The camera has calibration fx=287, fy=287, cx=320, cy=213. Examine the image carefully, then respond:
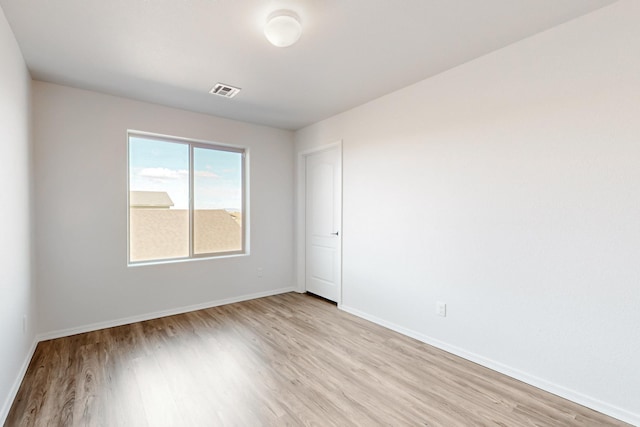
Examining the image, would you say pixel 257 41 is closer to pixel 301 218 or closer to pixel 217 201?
pixel 217 201

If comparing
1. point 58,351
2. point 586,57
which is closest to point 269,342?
point 58,351

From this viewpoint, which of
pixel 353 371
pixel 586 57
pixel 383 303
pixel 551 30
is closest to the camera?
pixel 586 57

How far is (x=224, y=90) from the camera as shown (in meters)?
2.99

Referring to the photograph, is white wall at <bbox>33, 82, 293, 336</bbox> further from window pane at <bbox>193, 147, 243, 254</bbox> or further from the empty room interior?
window pane at <bbox>193, 147, 243, 254</bbox>

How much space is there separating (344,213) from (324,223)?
19.2 inches

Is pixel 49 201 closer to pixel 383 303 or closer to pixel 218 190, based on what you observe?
pixel 218 190

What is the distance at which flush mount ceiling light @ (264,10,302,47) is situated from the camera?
1810 mm

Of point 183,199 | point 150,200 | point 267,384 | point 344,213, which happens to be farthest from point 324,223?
point 267,384

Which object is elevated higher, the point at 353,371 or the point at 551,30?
the point at 551,30

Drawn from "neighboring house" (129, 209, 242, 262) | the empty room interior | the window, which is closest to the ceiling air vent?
the empty room interior

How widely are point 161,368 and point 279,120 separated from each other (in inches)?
124

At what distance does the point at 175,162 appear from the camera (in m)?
3.63

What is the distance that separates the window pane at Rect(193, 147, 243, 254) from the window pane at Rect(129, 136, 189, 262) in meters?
0.14

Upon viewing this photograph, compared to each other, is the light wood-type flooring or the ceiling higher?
the ceiling
